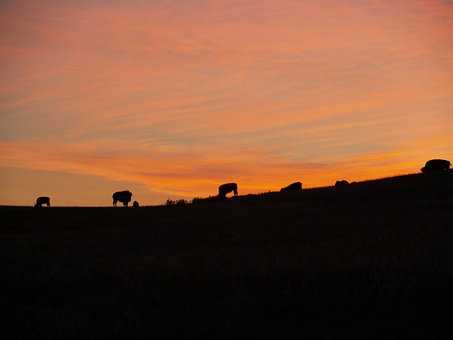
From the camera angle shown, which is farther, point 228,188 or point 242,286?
point 228,188

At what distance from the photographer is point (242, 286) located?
13.5 metres

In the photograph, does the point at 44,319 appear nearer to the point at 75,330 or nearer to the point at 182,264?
the point at 75,330

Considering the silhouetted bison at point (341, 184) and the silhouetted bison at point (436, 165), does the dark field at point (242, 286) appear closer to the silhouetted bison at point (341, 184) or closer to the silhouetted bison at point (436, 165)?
the silhouetted bison at point (341, 184)

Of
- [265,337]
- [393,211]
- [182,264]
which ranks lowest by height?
[265,337]

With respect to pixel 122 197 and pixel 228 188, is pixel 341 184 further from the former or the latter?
pixel 122 197

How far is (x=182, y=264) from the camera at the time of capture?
54.6 ft

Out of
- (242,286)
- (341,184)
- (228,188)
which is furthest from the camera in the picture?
(228,188)

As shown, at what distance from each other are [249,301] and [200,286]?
178 centimetres

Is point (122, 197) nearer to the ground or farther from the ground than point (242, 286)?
farther from the ground

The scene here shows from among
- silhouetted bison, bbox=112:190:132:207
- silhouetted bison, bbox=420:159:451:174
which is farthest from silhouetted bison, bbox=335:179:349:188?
silhouetted bison, bbox=112:190:132:207

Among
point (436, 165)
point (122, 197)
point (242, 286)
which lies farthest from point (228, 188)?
point (242, 286)

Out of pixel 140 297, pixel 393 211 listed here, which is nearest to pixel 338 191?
pixel 393 211

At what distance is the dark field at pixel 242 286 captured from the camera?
11211 millimetres

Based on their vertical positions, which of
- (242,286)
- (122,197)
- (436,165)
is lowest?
(242,286)
